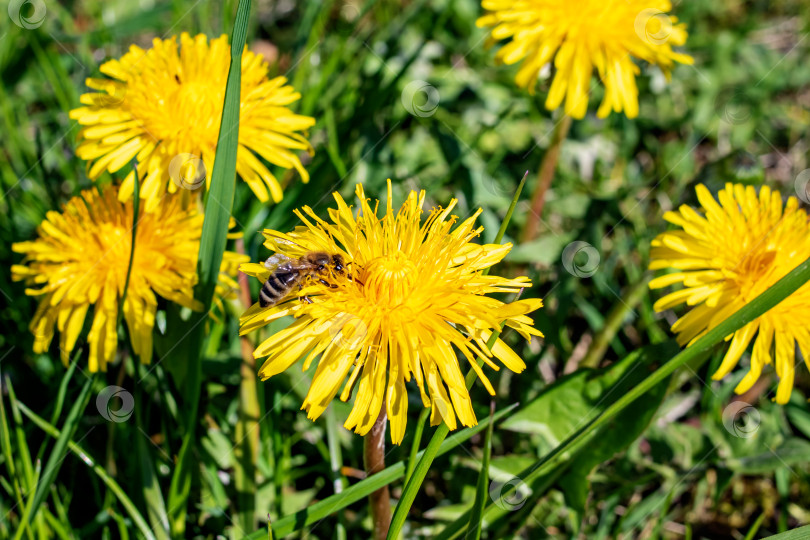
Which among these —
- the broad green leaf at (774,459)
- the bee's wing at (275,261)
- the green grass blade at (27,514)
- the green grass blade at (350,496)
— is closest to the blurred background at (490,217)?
the broad green leaf at (774,459)

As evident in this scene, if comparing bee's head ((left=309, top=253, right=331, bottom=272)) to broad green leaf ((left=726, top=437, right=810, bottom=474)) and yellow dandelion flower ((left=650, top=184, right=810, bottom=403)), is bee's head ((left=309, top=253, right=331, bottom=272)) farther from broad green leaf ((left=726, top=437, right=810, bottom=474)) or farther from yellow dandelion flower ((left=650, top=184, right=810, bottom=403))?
broad green leaf ((left=726, top=437, right=810, bottom=474))

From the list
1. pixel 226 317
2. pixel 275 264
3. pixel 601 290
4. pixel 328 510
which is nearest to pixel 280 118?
pixel 275 264

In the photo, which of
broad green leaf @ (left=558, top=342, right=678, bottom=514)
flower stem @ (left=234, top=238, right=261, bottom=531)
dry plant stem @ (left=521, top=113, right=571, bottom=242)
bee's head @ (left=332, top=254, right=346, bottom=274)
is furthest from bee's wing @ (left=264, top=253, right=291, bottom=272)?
dry plant stem @ (left=521, top=113, right=571, bottom=242)

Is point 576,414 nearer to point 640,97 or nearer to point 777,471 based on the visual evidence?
point 777,471

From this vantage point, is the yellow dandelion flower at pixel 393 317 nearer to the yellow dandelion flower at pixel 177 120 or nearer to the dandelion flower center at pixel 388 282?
the dandelion flower center at pixel 388 282

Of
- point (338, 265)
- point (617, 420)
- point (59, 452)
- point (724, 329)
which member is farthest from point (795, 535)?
point (59, 452)

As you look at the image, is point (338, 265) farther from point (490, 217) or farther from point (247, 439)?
point (490, 217)
